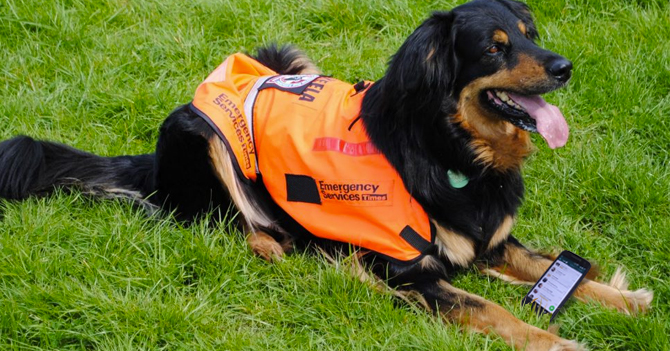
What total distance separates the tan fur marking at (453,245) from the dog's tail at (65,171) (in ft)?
5.19

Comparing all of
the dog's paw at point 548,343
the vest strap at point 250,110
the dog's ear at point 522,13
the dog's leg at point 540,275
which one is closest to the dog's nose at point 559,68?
the dog's ear at point 522,13

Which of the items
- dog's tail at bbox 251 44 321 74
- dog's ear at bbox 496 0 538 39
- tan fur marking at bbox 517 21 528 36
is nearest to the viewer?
tan fur marking at bbox 517 21 528 36

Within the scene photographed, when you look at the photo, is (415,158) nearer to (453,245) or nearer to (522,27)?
(453,245)

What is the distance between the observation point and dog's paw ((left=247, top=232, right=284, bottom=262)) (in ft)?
12.3

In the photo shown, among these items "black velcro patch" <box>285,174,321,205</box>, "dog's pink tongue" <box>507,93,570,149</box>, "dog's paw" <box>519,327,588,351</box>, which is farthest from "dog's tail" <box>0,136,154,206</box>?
"dog's paw" <box>519,327,588,351</box>

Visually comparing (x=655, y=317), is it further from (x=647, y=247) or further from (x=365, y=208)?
(x=365, y=208)

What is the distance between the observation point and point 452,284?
143 inches

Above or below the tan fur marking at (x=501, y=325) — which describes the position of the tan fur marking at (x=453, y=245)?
above

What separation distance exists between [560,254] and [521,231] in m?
0.38

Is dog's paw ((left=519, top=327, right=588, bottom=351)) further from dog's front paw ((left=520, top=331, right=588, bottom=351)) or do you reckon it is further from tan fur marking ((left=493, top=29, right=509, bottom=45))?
tan fur marking ((left=493, top=29, right=509, bottom=45))

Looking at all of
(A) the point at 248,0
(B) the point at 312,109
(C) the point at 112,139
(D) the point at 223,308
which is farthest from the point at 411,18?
(D) the point at 223,308

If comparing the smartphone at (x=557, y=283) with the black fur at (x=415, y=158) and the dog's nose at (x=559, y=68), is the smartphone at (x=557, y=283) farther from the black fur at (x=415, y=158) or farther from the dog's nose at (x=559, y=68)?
the dog's nose at (x=559, y=68)

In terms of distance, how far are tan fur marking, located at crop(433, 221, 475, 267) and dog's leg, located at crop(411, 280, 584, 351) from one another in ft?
A: 0.43

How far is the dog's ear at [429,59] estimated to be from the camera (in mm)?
3172
